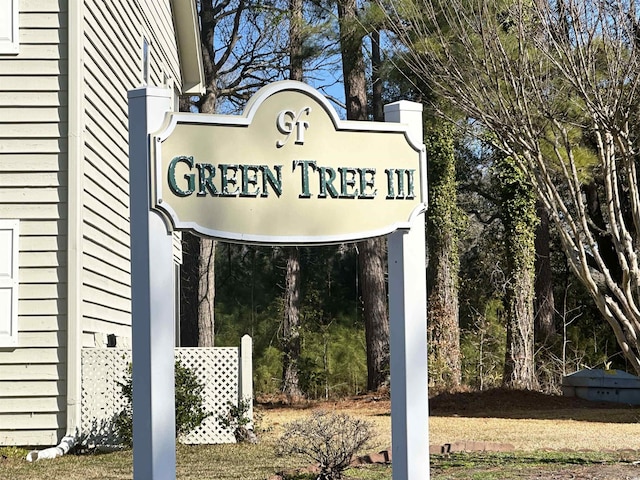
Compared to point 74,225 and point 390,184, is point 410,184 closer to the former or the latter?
point 390,184

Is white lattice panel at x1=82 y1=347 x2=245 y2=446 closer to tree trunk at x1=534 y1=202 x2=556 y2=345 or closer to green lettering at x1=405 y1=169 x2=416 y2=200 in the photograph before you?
green lettering at x1=405 y1=169 x2=416 y2=200

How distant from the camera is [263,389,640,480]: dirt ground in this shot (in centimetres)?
778

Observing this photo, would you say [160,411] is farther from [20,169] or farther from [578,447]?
[578,447]

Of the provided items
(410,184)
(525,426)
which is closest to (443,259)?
(525,426)

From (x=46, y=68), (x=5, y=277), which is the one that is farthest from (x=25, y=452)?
(x=46, y=68)

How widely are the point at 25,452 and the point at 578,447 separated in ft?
17.8

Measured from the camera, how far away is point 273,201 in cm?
486

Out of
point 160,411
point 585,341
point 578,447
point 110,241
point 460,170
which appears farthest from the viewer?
point 460,170

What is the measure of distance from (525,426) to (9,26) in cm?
804

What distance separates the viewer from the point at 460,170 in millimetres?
24328

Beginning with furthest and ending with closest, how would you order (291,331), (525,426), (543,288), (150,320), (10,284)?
(543,288) → (291,331) → (525,426) → (10,284) → (150,320)

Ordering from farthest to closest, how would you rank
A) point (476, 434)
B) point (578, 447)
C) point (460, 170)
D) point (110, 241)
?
point (460, 170) < point (476, 434) < point (110, 241) < point (578, 447)

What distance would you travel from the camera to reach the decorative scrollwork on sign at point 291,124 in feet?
16.1

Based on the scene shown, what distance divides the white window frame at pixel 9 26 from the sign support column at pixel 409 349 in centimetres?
605
